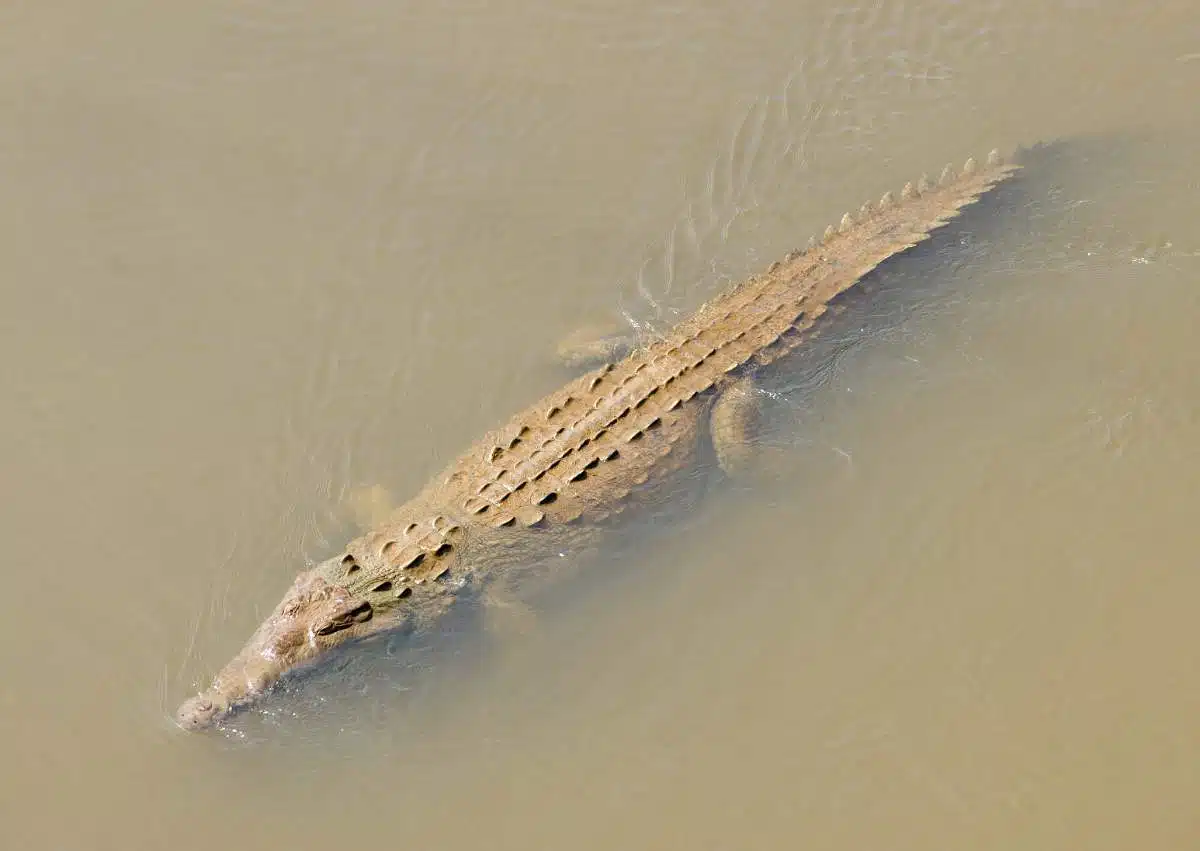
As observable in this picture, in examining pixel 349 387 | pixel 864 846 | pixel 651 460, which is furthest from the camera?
pixel 349 387

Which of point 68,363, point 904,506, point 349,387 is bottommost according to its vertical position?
point 904,506

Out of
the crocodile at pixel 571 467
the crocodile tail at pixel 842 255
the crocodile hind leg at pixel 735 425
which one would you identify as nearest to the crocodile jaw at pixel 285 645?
the crocodile at pixel 571 467

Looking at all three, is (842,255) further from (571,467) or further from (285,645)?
(285,645)

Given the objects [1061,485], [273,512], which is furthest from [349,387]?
[1061,485]

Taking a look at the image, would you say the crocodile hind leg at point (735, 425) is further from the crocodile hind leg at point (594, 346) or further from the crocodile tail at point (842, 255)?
the crocodile hind leg at point (594, 346)

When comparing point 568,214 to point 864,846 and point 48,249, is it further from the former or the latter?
point 864,846

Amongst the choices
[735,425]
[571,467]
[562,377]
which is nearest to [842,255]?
[735,425]
